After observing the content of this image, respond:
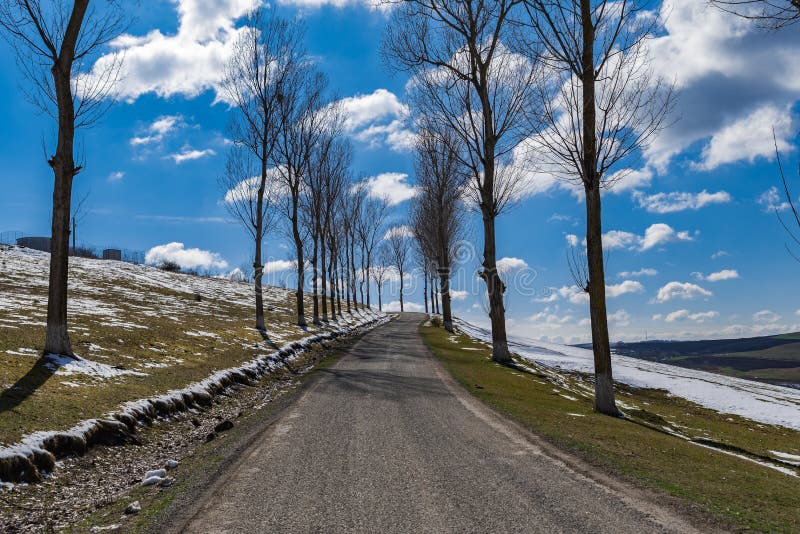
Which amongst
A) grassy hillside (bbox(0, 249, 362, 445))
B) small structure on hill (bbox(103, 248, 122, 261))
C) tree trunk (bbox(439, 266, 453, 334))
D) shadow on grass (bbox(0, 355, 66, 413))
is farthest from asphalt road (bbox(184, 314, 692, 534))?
small structure on hill (bbox(103, 248, 122, 261))

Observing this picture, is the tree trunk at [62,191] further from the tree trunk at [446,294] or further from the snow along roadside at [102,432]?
the tree trunk at [446,294]

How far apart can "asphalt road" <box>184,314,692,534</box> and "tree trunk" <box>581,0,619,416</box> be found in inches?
196

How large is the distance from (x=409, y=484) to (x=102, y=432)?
6253 millimetres

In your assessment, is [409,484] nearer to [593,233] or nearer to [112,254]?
[593,233]

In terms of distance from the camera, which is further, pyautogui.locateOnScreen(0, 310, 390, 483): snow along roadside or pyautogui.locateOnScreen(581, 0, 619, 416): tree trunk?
pyautogui.locateOnScreen(581, 0, 619, 416): tree trunk

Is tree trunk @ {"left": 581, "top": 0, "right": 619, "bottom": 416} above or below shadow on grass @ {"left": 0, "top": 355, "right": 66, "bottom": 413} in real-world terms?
above

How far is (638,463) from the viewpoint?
287 inches

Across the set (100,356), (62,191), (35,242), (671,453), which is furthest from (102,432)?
(35,242)

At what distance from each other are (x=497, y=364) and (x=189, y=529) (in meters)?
18.6

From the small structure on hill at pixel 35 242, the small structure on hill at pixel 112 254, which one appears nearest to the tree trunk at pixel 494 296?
the small structure on hill at pixel 112 254

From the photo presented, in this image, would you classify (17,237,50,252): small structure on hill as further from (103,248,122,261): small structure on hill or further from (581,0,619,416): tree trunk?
(581,0,619,416): tree trunk

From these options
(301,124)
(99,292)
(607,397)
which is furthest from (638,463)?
(99,292)

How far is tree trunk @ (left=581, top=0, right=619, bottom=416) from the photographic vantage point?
13242 mm

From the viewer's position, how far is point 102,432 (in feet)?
28.9
